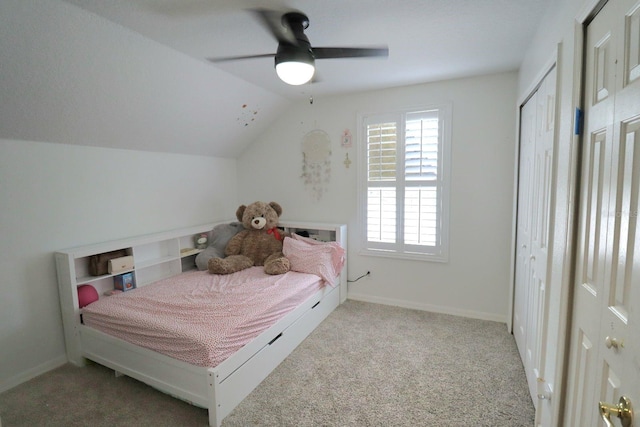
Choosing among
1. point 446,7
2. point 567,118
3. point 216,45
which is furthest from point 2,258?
point 567,118

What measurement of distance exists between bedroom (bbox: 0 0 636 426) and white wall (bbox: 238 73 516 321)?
0.01 metres

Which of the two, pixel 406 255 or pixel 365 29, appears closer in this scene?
pixel 365 29

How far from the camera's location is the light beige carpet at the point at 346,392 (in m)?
1.84

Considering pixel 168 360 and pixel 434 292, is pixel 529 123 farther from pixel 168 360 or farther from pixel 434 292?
pixel 168 360

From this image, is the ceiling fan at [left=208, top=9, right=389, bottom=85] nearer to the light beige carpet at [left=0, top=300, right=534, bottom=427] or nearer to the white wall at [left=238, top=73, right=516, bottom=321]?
the white wall at [left=238, top=73, right=516, bottom=321]

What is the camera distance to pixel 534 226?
1982 millimetres

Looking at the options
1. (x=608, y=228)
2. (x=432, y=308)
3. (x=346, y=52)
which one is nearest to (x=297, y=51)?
(x=346, y=52)

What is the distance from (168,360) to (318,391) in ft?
3.15

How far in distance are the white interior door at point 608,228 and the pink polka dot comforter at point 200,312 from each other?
1675 millimetres

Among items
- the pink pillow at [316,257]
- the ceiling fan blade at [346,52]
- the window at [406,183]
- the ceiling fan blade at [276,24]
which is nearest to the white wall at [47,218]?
the pink pillow at [316,257]

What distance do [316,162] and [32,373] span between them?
Result: 301 centimetres

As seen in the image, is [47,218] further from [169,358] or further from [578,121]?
[578,121]

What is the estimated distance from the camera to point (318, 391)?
207cm

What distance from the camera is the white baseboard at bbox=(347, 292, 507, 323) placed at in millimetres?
3047
